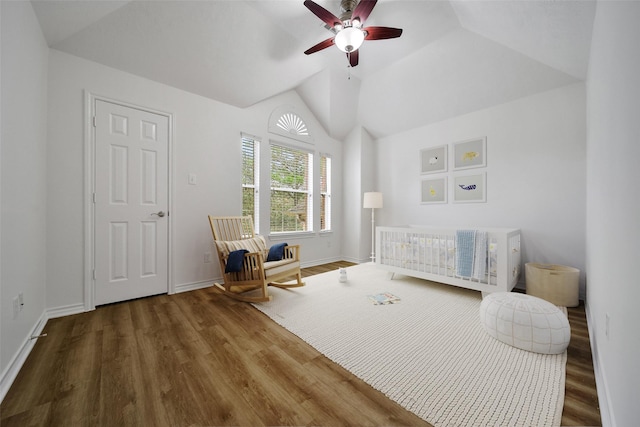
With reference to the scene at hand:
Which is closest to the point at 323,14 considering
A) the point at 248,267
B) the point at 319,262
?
the point at 248,267

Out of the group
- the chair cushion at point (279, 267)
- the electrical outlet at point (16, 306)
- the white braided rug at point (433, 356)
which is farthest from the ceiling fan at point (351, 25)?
the electrical outlet at point (16, 306)

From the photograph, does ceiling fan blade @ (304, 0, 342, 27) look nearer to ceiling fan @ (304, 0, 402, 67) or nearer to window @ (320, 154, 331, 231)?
ceiling fan @ (304, 0, 402, 67)

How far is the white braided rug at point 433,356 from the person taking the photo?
111cm

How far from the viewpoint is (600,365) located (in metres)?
1.21

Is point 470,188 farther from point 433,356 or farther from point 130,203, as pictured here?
point 130,203

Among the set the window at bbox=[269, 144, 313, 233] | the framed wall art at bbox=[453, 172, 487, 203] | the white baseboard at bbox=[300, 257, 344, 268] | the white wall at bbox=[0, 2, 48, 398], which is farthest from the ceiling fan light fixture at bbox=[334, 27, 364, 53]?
the white baseboard at bbox=[300, 257, 344, 268]

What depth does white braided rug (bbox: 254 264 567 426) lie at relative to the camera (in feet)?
3.65

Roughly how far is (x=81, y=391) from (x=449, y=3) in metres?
4.00

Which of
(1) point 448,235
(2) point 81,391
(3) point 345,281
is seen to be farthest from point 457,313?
(2) point 81,391

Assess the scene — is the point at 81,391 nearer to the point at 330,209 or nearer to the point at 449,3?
the point at 330,209

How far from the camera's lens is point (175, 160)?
273cm

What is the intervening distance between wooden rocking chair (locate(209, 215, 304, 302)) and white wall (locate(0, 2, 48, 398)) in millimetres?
1300

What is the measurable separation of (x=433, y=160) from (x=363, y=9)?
95.4 inches

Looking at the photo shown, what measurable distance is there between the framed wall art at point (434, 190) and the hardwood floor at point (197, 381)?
204 cm
